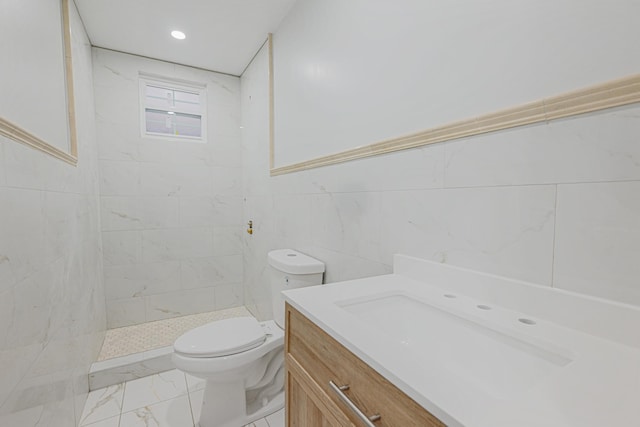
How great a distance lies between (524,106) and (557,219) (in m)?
0.30

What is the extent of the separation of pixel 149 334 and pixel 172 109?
2.04 metres

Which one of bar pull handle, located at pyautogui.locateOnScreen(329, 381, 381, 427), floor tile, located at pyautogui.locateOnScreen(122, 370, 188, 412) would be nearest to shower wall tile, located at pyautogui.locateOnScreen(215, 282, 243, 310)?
floor tile, located at pyautogui.locateOnScreen(122, 370, 188, 412)

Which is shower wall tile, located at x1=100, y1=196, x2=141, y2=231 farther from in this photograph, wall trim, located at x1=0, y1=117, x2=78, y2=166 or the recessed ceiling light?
the recessed ceiling light

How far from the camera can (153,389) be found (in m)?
1.92

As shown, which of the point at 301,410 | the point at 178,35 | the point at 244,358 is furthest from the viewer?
the point at 178,35

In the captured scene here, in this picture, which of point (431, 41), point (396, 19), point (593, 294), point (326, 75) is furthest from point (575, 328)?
point (326, 75)

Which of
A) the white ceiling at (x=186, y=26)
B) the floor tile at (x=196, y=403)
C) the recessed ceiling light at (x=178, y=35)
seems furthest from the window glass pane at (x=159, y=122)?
the floor tile at (x=196, y=403)

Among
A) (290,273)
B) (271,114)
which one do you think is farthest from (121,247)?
(290,273)

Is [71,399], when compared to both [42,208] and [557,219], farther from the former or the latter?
[557,219]

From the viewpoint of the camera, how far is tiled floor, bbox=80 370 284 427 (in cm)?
164

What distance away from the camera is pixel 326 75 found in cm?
158

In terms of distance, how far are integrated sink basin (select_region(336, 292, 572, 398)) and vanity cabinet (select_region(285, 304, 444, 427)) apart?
0.09 meters

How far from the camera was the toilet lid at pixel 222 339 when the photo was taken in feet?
4.69

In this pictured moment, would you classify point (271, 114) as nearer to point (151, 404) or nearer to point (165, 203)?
point (165, 203)
